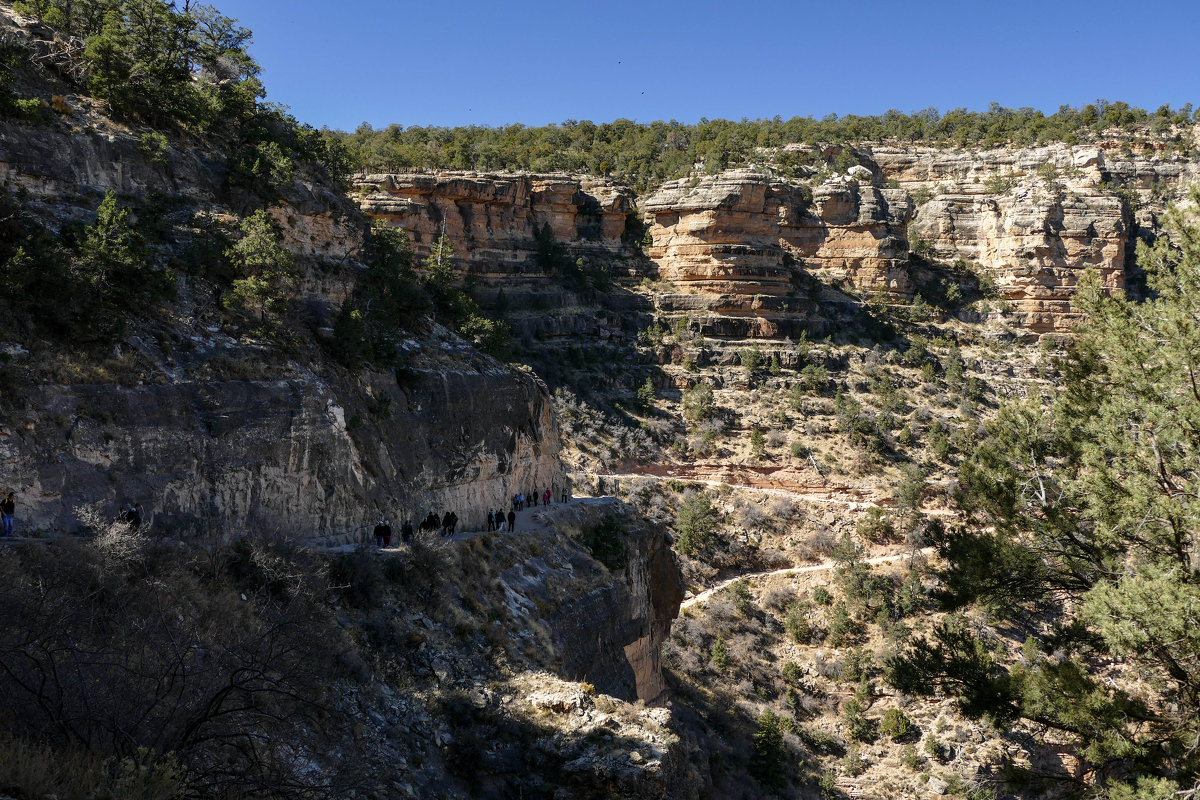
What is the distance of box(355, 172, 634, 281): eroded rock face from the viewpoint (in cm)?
4822

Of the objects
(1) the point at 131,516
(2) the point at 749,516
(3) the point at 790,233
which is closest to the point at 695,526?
(2) the point at 749,516

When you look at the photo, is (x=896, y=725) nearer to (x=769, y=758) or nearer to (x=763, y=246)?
(x=769, y=758)

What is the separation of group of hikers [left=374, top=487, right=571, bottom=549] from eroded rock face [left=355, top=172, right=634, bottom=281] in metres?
29.3

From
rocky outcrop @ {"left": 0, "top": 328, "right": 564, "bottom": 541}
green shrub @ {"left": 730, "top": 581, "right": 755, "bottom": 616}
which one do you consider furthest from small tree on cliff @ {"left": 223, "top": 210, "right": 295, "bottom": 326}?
green shrub @ {"left": 730, "top": 581, "right": 755, "bottom": 616}

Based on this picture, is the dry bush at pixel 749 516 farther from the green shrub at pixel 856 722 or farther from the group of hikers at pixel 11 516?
the group of hikers at pixel 11 516

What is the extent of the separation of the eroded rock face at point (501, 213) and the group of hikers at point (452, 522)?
29337 millimetres

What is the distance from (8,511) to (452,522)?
8.57 m

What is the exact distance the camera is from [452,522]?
17.1 m

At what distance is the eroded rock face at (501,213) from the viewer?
48.2m

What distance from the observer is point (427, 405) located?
694 inches

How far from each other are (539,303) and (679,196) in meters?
12.3

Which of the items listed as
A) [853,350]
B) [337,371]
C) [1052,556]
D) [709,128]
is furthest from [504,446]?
[709,128]

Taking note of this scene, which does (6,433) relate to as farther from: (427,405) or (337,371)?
(427,405)

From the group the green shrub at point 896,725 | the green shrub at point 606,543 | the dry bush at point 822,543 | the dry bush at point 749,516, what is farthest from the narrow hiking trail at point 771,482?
the green shrub at point 606,543
